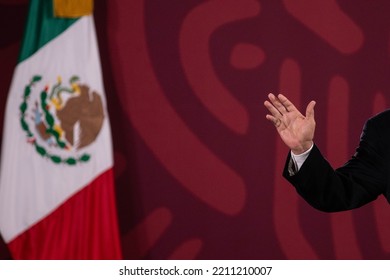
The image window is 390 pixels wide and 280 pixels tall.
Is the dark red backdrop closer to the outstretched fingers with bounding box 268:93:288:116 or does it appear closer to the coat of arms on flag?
the coat of arms on flag

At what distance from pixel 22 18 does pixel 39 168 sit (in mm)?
900

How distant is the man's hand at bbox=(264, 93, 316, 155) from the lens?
1.55 metres

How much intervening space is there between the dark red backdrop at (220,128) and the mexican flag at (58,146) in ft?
0.62

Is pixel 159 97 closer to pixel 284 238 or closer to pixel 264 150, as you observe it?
pixel 264 150

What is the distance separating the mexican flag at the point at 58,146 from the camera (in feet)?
9.50

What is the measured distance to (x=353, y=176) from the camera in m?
1.57

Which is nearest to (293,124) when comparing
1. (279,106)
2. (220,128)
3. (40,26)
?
(279,106)

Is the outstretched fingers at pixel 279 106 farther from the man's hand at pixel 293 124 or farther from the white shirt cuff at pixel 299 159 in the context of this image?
→ the white shirt cuff at pixel 299 159

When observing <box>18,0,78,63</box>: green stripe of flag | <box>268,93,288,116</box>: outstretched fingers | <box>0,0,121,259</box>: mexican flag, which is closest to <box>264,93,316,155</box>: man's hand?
<box>268,93,288,116</box>: outstretched fingers

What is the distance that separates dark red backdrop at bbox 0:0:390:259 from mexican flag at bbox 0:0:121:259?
189 millimetres

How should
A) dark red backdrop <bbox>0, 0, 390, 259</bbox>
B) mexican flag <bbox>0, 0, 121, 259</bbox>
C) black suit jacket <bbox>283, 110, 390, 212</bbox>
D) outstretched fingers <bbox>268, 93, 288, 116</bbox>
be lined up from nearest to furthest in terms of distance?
black suit jacket <bbox>283, 110, 390, 212</bbox> < outstretched fingers <bbox>268, 93, 288, 116</bbox> < mexican flag <bbox>0, 0, 121, 259</bbox> < dark red backdrop <bbox>0, 0, 390, 259</bbox>

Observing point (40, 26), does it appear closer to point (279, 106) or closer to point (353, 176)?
point (279, 106)

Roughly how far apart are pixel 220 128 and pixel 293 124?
1.55m
